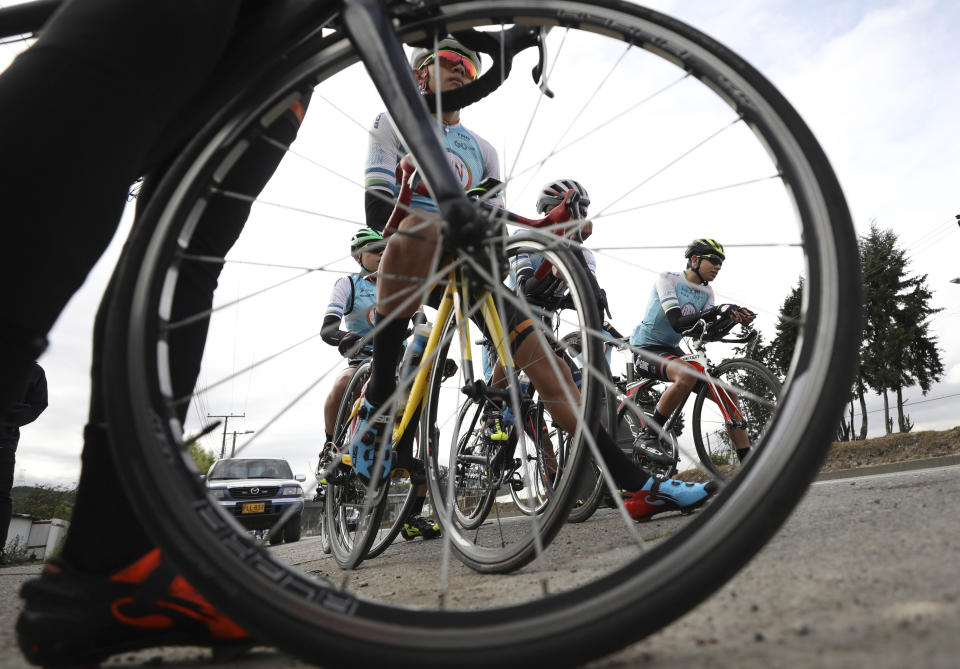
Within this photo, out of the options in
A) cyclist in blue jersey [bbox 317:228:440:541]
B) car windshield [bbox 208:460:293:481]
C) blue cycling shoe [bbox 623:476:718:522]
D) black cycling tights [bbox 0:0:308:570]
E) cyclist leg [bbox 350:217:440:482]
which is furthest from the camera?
car windshield [bbox 208:460:293:481]

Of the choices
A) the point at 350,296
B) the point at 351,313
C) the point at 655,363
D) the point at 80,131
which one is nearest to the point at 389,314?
the point at 80,131

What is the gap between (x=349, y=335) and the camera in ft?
13.0

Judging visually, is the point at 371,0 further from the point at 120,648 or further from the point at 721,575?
the point at 120,648

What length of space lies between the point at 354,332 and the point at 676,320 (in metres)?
2.58

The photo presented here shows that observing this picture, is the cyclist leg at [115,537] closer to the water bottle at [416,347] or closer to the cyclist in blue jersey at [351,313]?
the water bottle at [416,347]

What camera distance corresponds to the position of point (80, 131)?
39.9 inches

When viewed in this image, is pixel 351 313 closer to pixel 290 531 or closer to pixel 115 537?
pixel 115 537

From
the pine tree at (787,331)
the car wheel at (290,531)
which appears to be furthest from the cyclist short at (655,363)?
the car wheel at (290,531)

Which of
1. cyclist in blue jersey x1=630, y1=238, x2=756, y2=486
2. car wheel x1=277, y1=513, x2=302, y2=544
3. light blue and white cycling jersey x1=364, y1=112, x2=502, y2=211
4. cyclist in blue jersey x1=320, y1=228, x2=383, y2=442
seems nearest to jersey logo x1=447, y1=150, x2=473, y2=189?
light blue and white cycling jersey x1=364, y1=112, x2=502, y2=211

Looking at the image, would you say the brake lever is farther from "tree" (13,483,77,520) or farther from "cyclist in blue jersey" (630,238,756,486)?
"tree" (13,483,77,520)

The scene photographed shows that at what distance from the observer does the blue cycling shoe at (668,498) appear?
2762mm

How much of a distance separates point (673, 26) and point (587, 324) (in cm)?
92

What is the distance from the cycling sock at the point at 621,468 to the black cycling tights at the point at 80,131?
1.62 metres

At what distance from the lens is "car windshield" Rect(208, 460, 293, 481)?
40.5ft
